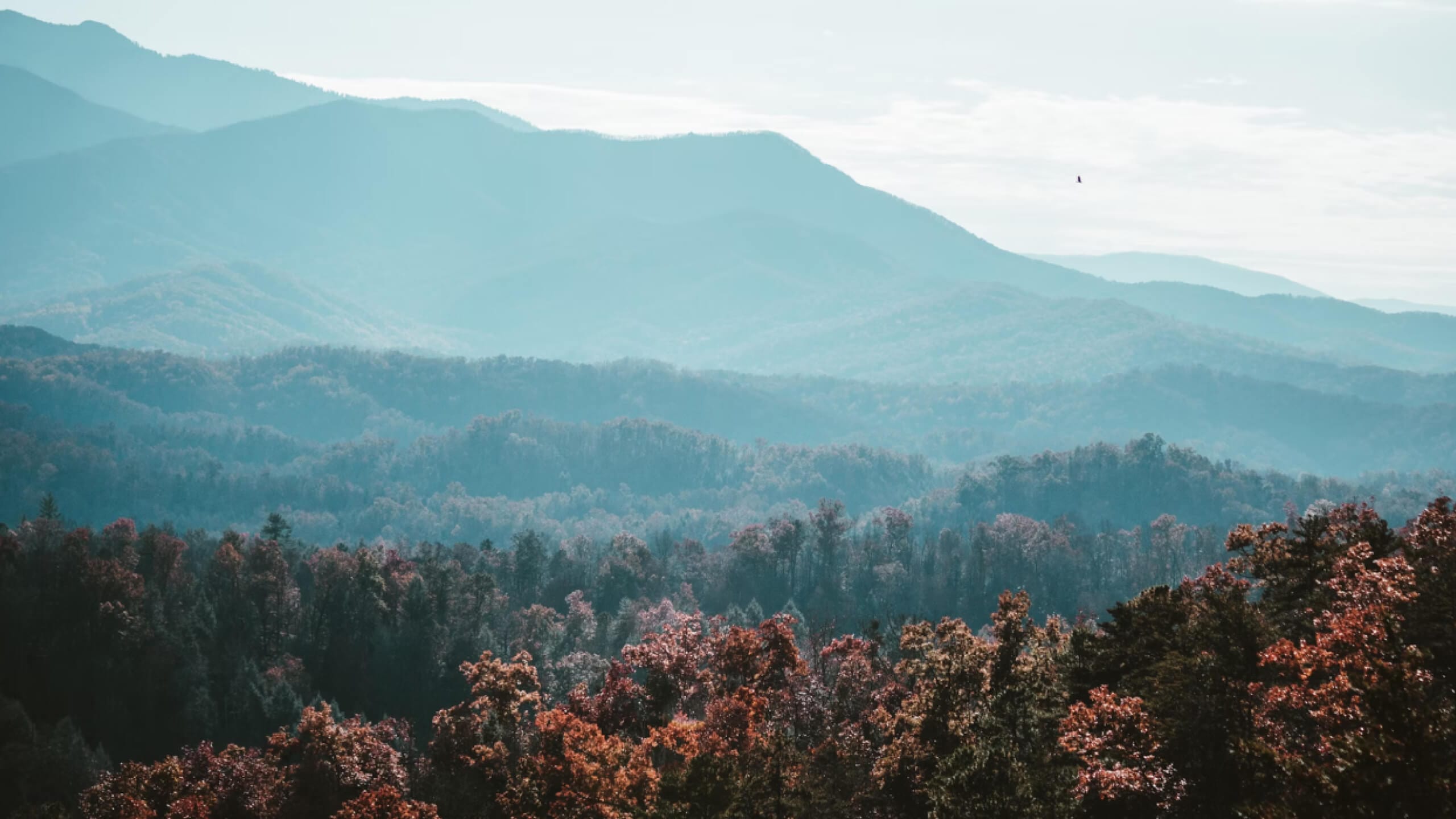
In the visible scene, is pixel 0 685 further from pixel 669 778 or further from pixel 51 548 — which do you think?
pixel 669 778

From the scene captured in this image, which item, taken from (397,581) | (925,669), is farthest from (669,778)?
(397,581)

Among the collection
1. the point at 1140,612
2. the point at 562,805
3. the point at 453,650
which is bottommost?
the point at 453,650

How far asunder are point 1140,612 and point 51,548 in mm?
121248

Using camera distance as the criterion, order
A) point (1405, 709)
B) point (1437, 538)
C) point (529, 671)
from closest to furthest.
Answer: point (1405, 709) < point (1437, 538) < point (529, 671)

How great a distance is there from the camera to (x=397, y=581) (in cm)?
14088

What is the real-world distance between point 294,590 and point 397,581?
12.3m

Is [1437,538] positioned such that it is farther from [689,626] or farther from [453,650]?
[453,650]

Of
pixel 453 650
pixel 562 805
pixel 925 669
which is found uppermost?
pixel 925 669

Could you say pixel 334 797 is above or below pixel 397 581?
above

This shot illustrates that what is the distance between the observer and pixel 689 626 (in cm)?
5884

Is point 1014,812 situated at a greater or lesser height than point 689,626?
greater

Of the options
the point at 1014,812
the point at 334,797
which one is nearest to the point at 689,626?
the point at 334,797

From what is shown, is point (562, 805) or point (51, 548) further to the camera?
point (51, 548)

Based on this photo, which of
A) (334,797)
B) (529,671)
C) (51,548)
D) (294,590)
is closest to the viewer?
(334,797)
